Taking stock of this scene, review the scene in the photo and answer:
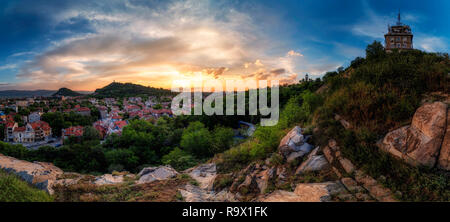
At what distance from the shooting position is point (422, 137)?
3.82m

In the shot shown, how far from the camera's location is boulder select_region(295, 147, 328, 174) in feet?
15.9

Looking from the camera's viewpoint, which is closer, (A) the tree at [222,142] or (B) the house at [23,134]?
(A) the tree at [222,142]

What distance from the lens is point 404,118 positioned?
4.35 meters

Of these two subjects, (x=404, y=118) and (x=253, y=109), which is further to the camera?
(x=253, y=109)

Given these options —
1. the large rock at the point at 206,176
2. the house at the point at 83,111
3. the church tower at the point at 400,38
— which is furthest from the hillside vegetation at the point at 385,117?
the house at the point at 83,111

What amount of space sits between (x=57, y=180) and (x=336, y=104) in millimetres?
10102

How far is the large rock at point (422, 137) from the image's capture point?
370 cm

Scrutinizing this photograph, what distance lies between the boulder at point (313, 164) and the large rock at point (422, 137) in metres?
1.27

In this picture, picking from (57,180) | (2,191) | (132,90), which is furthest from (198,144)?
(132,90)

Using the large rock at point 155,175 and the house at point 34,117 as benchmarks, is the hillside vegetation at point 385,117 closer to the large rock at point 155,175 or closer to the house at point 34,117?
the large rock at point 155,175

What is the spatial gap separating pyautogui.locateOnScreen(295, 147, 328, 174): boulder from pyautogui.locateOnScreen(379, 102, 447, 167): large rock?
127cm

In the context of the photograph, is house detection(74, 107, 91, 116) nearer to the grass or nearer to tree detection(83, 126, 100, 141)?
tree detection(83, 126, 100, 141)
